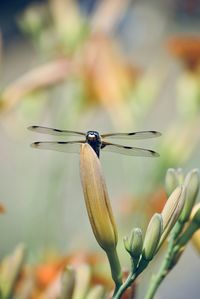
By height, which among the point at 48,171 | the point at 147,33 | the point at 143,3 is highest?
the point at 143,3

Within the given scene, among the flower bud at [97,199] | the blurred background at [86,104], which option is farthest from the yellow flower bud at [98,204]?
the blurred background at [86,104]

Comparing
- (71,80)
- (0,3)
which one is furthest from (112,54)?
(0,3)

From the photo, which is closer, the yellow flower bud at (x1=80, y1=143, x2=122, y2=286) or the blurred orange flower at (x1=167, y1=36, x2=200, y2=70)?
the yellow flower bud at (x1=80, y1=143, x2=122, y2=286)

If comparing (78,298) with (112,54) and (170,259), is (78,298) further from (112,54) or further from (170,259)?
(112,54)

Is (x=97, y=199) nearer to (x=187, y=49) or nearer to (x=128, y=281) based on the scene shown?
(x=128, y=281)

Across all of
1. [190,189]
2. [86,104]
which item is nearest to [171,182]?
[190,189]

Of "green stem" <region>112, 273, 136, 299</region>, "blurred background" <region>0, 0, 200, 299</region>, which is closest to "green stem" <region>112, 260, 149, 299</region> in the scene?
"green stem" <region>112, 273, 136, 299</region>

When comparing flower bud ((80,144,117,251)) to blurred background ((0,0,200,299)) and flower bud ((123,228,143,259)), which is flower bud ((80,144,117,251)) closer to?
flower bud ((123,228,143,259))

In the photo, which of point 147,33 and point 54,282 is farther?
point 147,33
